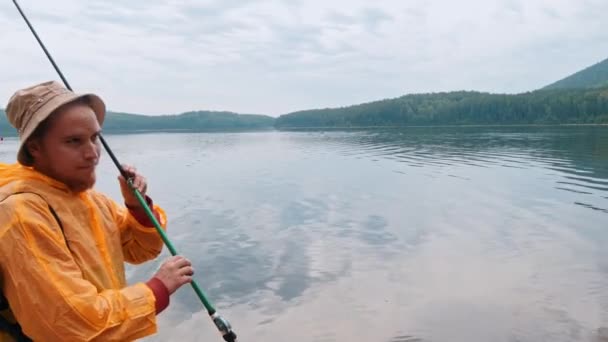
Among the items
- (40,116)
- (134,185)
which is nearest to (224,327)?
(134,185)

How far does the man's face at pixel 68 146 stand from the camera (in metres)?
2.05

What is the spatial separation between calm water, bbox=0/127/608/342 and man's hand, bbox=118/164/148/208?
20.0 ft

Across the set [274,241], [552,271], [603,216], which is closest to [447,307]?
[552,271]

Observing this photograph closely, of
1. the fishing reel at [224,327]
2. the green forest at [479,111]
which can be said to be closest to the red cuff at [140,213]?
the fishing reel at [224,327]

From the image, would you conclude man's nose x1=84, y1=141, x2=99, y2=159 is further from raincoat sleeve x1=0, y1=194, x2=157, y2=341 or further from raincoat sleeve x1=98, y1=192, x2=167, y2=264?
raincoat sleeve x1=98, y1=192, x2=167, y2=264

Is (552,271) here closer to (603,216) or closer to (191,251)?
(603,216)

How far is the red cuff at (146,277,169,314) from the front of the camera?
208cm

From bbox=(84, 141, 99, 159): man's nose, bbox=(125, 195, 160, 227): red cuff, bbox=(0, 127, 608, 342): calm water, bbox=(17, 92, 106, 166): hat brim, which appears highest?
bbox=(17, 92, 106, 166): hat brim

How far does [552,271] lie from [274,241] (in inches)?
304

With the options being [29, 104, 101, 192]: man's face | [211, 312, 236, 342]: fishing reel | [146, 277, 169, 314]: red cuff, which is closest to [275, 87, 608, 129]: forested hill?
[211, 312, 236, 342]: fishing reel

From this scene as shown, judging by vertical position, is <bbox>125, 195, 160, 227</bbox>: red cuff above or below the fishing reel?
above

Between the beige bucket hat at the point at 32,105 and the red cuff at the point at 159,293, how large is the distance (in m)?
0.78

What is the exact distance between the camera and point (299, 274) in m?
11.5

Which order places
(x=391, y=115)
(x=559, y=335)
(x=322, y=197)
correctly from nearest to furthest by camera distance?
(x=559, y=335) → (x=322, y=197) → (x=391, y=115)
